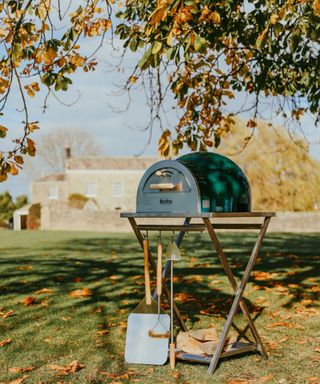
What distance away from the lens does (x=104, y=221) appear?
3584cm

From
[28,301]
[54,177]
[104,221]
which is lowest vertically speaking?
[28,301]

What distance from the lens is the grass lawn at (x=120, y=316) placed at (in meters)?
5.21

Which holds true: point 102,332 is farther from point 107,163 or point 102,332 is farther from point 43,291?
point 107,163

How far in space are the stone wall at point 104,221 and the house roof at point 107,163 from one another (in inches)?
774

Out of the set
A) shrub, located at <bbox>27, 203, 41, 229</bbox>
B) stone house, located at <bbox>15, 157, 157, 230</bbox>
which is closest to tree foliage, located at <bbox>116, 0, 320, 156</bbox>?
shrub, located at <bbox>27, 203, 41, 229</bbox>

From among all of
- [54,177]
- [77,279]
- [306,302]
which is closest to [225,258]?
[306,302]

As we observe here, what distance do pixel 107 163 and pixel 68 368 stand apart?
54486mm

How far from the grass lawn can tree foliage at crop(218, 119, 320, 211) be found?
24.1 meters

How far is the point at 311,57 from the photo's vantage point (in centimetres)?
919

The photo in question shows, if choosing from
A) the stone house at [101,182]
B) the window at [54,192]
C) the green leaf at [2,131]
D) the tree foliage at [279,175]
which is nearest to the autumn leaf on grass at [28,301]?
the green leaf at [2,131]

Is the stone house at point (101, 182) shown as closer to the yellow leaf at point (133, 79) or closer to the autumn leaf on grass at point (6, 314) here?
the yellow leaf at point (133, 79)

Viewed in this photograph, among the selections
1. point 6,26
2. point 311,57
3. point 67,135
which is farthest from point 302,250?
point 67,135

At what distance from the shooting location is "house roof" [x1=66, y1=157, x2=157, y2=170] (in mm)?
58062

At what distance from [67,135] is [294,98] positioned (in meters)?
57.5
